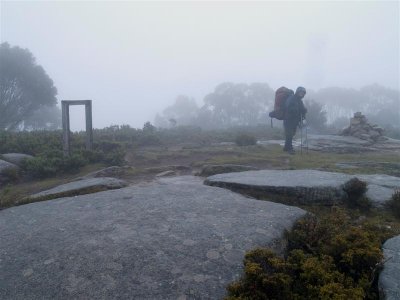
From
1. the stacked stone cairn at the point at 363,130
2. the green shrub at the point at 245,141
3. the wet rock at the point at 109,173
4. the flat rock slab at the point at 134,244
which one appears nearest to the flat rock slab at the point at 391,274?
the flat rock slab at the point at 134,244

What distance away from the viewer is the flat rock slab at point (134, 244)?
9.75 ft

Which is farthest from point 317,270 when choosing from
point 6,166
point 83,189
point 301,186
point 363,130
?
point 363,130

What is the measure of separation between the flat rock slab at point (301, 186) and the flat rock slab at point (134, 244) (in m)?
0.59

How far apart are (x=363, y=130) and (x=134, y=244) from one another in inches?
656

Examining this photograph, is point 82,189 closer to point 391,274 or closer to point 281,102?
→ point 391,274

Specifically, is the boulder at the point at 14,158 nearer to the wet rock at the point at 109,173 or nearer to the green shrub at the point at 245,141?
the wet rock at the point at 109,173

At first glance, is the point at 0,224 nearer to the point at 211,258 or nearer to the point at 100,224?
the point at 100,224

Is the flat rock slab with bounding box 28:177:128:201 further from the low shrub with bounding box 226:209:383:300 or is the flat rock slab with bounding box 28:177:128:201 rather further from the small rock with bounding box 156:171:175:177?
the low shrub with bounding box 226:209:383:300

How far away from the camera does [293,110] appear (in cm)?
1228

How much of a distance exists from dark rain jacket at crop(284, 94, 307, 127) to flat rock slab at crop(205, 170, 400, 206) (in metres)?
5.98

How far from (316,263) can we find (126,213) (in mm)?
2415

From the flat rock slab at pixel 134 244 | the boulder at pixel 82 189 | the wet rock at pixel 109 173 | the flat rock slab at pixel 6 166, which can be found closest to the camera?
the flat rock slab at pixel 134 244

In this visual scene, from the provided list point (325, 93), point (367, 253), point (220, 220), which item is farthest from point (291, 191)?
point (325, 93)

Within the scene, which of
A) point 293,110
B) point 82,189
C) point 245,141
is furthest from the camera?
point 245,141
